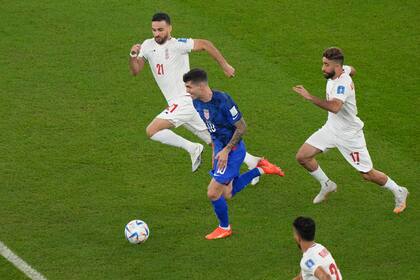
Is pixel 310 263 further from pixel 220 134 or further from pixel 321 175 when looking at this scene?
pixel 321 175

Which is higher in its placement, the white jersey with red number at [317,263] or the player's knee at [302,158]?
the player's knee at [302,158]

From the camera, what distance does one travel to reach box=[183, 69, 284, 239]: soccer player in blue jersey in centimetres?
1116

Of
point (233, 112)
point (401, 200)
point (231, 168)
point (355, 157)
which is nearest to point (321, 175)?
point (355, 157)

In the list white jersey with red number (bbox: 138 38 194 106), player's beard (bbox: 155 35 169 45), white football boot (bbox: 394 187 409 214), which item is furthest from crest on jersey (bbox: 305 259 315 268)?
player's beard (bbox: 155 35 169 45)

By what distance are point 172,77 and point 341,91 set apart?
109 inches

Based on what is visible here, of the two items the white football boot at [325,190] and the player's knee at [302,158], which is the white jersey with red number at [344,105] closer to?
the player's knee at [302,158]

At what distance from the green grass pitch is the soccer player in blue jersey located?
0.53 m

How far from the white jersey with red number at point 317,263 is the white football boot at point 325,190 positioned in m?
3.34

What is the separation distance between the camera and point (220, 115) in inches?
444

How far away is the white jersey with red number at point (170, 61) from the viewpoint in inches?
516

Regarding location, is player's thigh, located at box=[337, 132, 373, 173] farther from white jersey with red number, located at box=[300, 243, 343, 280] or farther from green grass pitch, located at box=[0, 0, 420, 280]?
white jersey with red number, located at box=[300, 243, 343, 280]

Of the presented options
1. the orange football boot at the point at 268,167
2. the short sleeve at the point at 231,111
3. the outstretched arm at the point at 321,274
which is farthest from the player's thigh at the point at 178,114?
the outstretched arm at the point at 321,274

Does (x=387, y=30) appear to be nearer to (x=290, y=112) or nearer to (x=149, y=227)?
(x=290, y=112)

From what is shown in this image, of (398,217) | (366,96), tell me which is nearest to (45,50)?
(366,96)
